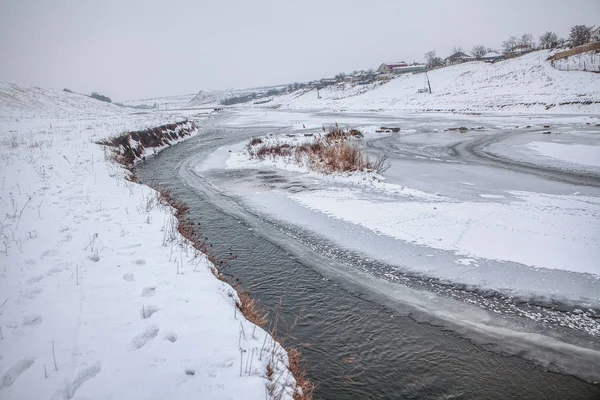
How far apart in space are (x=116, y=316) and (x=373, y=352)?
10.9 ft

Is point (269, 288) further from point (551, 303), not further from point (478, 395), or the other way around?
point (551, 303)

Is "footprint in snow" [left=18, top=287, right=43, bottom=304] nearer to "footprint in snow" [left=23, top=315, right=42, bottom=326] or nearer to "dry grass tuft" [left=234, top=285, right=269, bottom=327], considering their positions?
"footprint in snow" [left=23, top=315, right=42, bottom=326]

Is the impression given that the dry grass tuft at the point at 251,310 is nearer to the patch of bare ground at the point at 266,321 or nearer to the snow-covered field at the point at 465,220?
the patch of bare ground at the point at 266,321

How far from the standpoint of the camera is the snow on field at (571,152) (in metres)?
12.9

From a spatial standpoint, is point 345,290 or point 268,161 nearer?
point 345,290

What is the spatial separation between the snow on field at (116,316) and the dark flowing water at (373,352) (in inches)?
31.5

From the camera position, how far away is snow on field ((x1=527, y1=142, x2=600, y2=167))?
42.2ft

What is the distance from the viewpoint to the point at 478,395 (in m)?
3.68

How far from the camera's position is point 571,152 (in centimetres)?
1441

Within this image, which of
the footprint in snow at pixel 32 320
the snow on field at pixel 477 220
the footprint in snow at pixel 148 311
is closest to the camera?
the footprint in snow at pixel 32 320

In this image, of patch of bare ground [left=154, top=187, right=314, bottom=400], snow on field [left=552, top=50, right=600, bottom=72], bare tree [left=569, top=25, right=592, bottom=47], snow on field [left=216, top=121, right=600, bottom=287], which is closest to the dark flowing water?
patch of bare ground [left=154, top=187, right=314, bottom=400]

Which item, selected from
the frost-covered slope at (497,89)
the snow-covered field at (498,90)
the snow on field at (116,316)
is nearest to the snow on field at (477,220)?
the snow on field at (116,316)

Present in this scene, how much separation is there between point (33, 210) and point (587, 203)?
1361 cm

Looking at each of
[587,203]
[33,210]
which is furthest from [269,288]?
[587,203]
